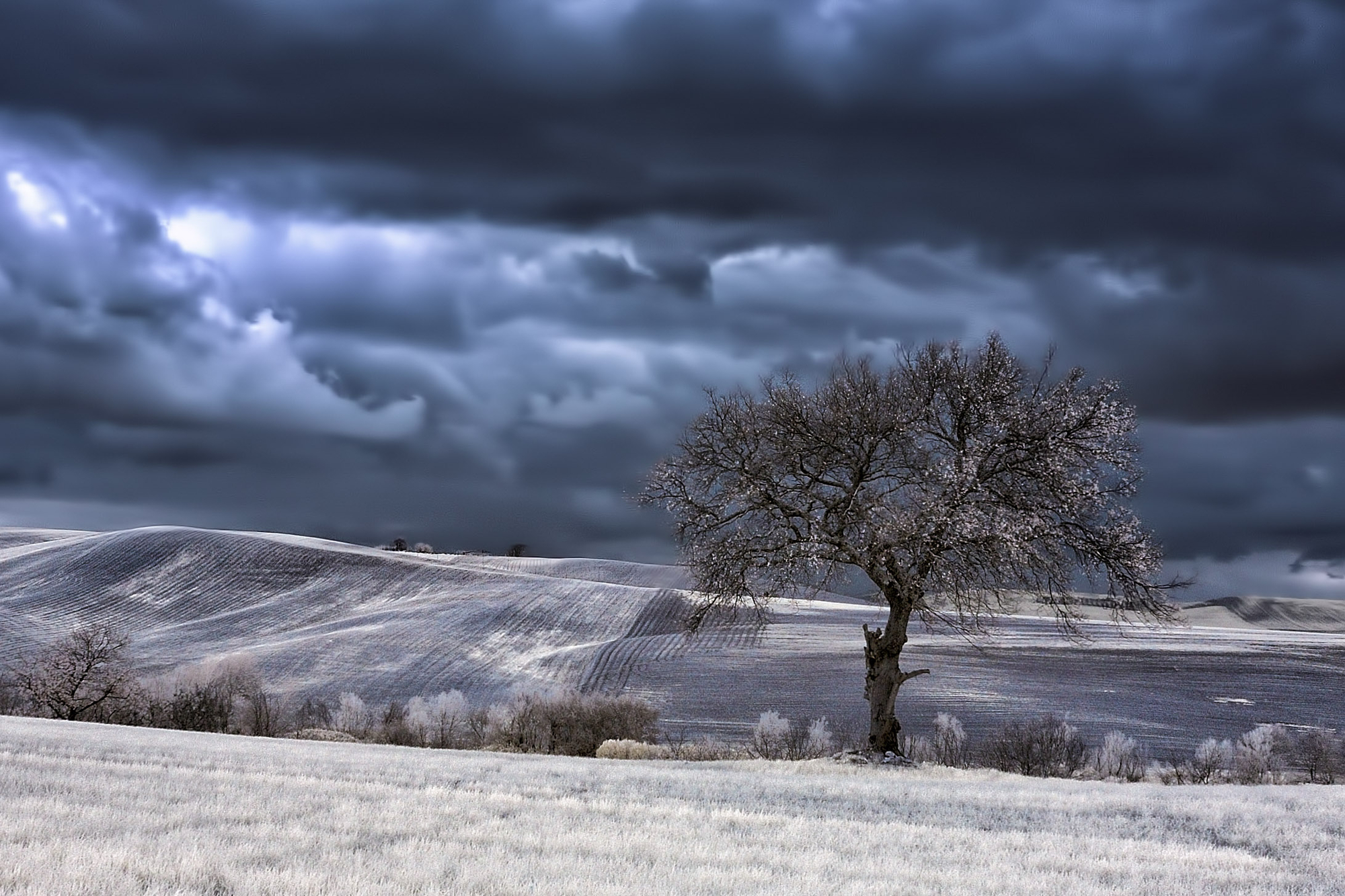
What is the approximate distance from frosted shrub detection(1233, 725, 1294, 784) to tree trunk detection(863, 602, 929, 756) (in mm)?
11612

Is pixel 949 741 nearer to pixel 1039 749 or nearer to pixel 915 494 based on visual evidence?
pixel 1039 749

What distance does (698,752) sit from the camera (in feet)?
107

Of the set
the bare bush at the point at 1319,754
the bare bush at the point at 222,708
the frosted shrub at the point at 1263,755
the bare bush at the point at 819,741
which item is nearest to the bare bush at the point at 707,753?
the bare bush at the point at 819,741

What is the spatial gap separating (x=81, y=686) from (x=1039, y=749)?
127ft

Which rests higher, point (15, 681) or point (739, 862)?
point (739, 862)

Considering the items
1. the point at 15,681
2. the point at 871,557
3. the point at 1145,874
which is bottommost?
the point at 15,681

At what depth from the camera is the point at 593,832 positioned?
1144cm

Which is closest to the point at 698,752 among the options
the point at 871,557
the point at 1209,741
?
the point at 871,557

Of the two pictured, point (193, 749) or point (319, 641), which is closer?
point (193, 749)

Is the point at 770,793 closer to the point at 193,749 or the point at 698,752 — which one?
the point at 193,749

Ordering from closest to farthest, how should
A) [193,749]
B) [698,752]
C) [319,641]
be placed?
[193,749] < [698,752] < [319,641]

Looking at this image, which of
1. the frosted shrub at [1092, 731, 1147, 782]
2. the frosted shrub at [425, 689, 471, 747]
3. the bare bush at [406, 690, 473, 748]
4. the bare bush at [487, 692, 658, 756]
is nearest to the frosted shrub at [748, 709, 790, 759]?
the bare bush at [487, 692, 658, 756]

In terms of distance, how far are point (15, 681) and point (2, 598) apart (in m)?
37.8

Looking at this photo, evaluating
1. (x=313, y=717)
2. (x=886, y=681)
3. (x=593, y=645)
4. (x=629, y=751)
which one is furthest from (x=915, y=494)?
(x=593, y=645)
